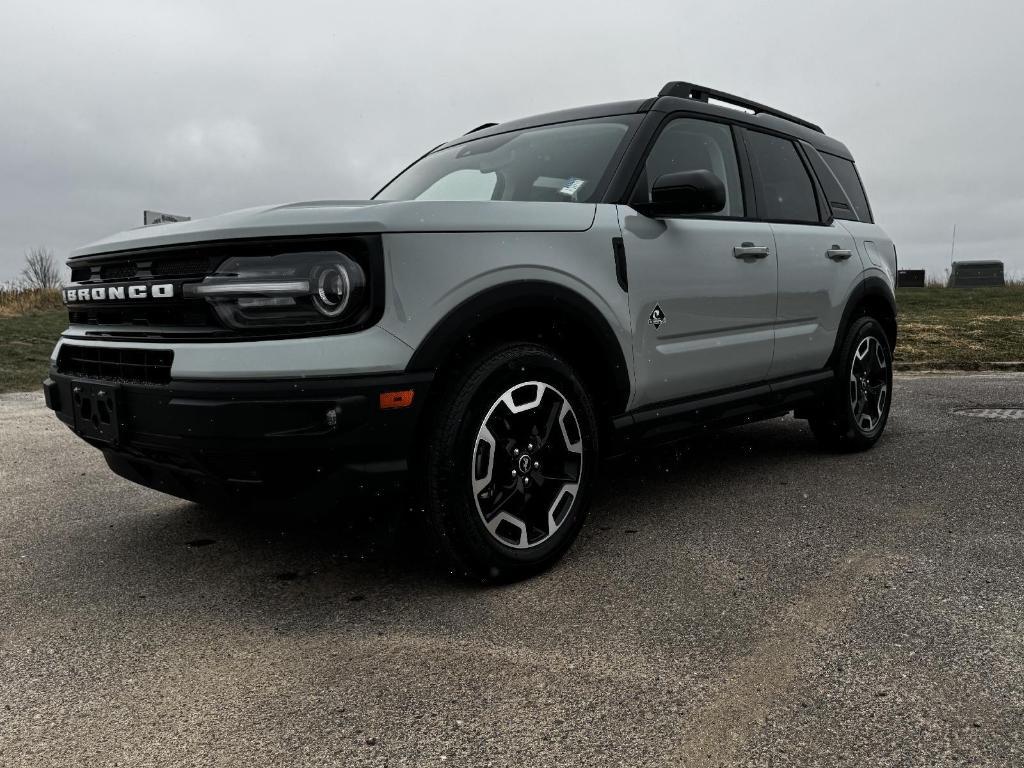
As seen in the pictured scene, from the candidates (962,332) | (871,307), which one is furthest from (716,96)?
(962,332)

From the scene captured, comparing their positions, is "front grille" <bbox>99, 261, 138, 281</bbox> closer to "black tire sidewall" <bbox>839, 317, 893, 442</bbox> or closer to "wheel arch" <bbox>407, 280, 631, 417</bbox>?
"wheel arch" <bbox>407, 280, 631, 417</bbox>

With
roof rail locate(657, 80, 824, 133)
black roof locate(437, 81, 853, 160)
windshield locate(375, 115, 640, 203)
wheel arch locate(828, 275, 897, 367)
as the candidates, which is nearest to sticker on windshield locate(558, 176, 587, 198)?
windshield locate(375, 115, 640, 203)

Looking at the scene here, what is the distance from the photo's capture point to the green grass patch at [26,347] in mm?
8948

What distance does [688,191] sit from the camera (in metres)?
3.17

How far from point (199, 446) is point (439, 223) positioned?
0.99 meters

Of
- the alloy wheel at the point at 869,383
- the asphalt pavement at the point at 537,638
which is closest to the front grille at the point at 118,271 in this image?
the asphalt pavement at the point at 537,638

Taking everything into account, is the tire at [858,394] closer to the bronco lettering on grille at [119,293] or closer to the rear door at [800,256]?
the rear door at [800,256]

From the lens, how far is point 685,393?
3660 millimetres

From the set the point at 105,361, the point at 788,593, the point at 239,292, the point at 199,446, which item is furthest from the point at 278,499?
the point at 788,593

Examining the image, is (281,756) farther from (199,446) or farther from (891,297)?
(891,297)

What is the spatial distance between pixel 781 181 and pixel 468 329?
2589 millimetres

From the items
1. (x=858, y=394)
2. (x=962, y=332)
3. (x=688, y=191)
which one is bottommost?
(x=962, y=332)

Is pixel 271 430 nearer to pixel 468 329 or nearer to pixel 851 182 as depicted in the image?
pixel 468 329

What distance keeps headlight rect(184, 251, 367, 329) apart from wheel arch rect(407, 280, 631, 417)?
275 millimetres
